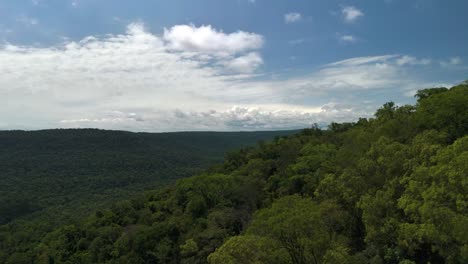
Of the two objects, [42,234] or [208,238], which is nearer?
[208,238]

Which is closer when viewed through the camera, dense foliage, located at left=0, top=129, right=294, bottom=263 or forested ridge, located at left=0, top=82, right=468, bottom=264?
forested ridge, located at left=0, top=82, right=468, bottom=264

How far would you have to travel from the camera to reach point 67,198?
144 meters

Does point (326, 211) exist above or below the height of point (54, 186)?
above

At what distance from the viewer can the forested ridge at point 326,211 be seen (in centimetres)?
2059

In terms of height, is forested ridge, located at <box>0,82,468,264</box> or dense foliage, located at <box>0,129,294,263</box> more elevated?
forested ridge, located at <box>0,82,468,264</box>

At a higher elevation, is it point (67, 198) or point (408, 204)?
point (408, 204)

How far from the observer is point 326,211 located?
28.6m

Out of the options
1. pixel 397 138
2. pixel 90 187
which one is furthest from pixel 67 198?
pixel 397 138

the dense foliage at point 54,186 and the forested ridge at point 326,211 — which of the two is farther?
the dense foliage at point 54,186

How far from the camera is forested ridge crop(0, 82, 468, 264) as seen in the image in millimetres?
20594

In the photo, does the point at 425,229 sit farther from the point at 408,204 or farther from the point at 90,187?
the point at 90,187

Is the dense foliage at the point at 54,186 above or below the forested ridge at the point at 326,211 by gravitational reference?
below

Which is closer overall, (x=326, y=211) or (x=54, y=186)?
(x=326, y=211)

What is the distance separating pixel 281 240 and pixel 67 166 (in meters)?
188
